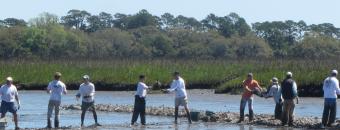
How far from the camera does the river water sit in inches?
1162

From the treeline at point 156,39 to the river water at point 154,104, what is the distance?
33.9m

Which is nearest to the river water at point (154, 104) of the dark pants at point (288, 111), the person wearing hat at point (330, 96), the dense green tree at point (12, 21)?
the dark pants at point (288, 111)

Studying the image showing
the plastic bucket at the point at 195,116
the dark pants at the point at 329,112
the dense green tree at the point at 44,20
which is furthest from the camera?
the dense green tree at the point at 44,20

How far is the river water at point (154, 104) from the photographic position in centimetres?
2952

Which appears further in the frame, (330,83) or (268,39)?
(268,39)

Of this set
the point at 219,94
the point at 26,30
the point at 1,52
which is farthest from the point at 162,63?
the point at 26,30

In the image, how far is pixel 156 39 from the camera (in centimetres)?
13050

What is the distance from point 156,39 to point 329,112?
104273 mm

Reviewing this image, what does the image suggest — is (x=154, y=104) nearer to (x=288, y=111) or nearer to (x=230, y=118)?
(x=230, y=118)

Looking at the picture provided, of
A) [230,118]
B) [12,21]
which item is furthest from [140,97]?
[12,21]

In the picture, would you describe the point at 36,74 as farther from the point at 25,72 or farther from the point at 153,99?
the point at 153,99

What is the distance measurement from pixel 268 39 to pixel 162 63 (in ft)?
308

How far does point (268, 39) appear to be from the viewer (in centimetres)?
15375

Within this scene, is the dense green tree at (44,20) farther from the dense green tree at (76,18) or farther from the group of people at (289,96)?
the group of people at (289,96)
